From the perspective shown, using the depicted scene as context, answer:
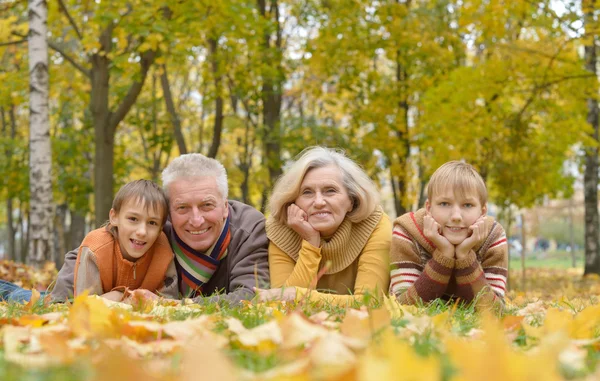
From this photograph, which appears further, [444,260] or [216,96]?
[216,96]

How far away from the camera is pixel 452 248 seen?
3832 mm

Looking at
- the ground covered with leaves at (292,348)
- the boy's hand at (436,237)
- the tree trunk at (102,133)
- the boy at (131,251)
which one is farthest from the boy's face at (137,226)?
the tree trunk at (102,133)

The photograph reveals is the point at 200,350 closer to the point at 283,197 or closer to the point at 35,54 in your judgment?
the point at 283,197

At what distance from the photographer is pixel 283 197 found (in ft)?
14.6

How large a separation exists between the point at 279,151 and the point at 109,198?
4218 mm

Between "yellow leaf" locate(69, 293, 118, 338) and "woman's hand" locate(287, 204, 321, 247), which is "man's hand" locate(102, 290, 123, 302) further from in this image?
"yellow leaf" locate(69, 293, 118, 338)

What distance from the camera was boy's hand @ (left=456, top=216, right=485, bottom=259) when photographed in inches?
148

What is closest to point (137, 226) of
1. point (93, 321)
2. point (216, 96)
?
point (93, 321)

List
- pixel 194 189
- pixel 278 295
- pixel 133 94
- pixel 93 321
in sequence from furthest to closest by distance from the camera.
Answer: pixel 133 94, pixel 194 189, pixel 278 295, pixel 93 321

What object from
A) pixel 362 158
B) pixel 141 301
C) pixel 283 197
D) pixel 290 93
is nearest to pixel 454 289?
pixel 283 197

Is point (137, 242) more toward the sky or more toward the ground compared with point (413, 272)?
more toward the sky

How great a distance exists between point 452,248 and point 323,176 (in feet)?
3.36

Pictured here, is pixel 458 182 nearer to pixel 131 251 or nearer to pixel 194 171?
pixel 194 171

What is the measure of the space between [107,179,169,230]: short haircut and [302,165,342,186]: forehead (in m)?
0.93
